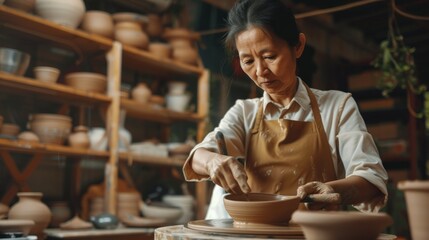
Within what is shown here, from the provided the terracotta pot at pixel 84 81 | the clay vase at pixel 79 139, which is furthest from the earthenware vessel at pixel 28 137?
the terracotta pot at pixel 84 81

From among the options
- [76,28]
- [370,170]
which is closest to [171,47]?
[76,28]

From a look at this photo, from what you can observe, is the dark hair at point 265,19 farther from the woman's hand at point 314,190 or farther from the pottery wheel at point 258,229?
the pottery wheel at point 258,229

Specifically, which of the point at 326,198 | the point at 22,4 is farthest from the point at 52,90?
the point at 326,198

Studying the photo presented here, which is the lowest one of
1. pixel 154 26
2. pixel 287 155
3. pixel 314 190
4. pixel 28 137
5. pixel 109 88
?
pixel 314 190

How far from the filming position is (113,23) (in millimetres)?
4688

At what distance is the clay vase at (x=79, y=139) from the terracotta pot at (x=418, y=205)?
3292mm

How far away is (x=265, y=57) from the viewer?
2.00 m

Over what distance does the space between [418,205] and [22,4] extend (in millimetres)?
3491

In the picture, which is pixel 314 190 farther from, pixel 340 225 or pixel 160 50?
pixel 160 50

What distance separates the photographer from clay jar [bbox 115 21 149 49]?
4.63 metres

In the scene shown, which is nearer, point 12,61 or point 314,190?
point 314,190

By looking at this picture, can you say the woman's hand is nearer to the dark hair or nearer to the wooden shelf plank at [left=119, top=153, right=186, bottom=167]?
the dark hair

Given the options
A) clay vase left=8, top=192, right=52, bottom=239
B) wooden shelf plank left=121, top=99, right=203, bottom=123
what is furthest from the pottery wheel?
wooden shelf plank left=121, top=99, right=203, bottom=123

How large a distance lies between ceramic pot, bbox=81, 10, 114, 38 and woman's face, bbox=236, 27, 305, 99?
103 inches
